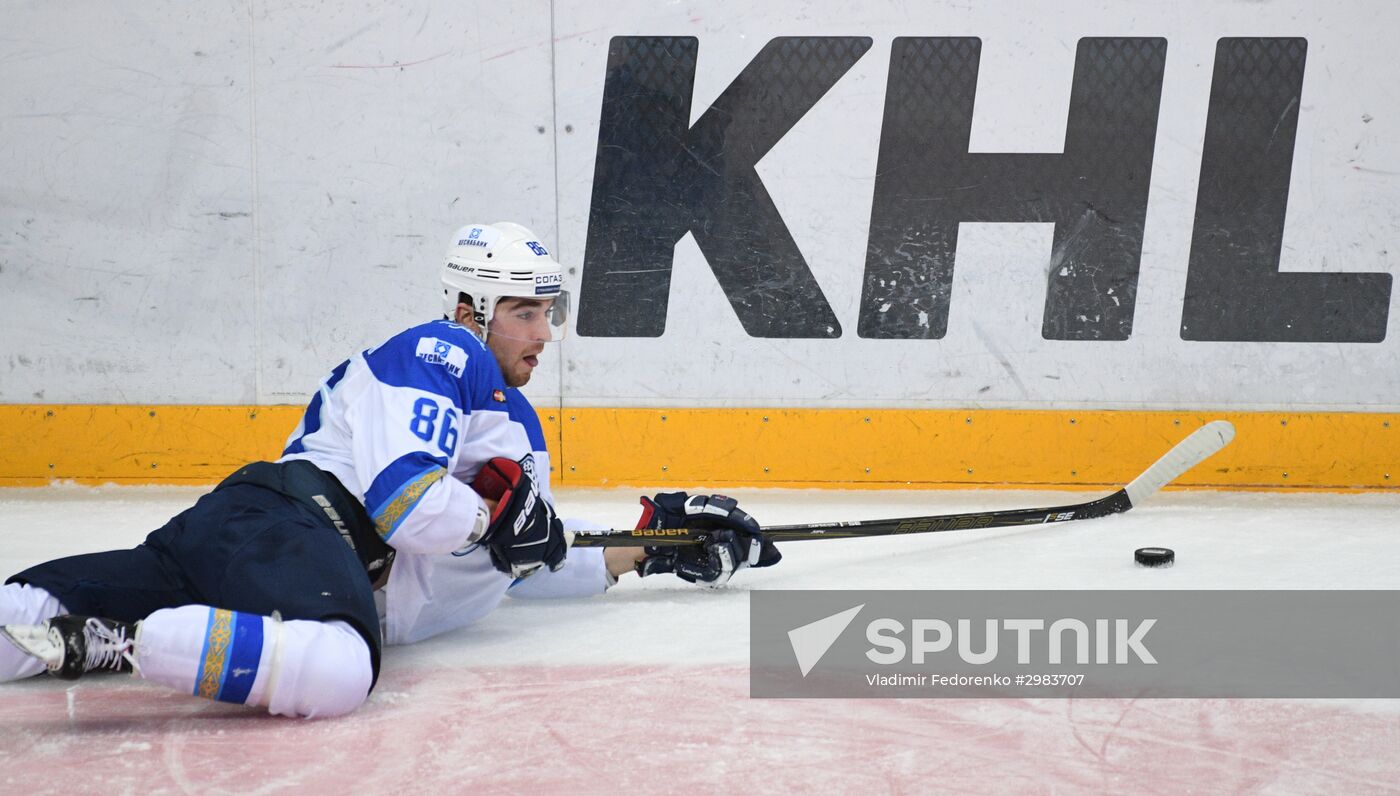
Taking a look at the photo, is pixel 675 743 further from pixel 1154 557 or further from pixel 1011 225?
pixel 1011 225

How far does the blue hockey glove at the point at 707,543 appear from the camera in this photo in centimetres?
285

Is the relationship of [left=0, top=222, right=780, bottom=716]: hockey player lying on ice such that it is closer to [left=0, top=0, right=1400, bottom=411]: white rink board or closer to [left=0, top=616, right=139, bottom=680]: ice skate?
[left=0, top=616, right=139, bottom=680]: ice skate

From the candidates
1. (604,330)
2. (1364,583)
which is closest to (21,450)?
(604,330)

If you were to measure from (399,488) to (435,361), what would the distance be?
0.24 m

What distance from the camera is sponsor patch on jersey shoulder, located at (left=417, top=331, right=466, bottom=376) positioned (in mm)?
2279

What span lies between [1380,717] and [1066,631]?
2.05ft

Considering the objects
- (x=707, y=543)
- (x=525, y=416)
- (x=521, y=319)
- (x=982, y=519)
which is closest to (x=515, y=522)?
(x=525, y=416)

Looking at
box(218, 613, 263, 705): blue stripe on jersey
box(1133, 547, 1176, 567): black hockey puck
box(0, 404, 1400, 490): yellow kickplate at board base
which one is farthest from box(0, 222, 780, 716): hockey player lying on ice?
box(0, 404, 1400, 490): yellow kickplate at board base

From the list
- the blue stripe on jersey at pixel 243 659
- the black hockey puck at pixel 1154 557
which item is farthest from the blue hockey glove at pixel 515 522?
the black hockey puck at pixel 1154 557

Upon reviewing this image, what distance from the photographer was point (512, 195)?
4.35 meters

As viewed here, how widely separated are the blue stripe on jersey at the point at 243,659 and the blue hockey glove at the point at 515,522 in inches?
17.3

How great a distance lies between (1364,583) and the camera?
9.77 feet

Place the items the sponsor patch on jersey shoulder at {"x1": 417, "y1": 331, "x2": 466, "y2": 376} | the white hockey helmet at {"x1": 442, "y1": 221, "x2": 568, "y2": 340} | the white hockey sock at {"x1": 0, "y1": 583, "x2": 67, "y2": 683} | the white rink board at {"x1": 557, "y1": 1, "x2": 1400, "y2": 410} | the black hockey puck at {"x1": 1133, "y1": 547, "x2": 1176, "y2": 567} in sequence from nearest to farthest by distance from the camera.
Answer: the white hockey sock at {"x1": 0, "y1": 583, "x2": 67, "y2": 683} < the sponsor patch on jersey shoulder at {"x1": 417, "y1": 331, "x2": 466, "y2": 376} < the white hockey helmet at {"x1": 442, "y1": 221, "x2": 568, "y2": 340} < the black hockey puck at {"x1": 1133, "y1": 547, "x2": 1176, "y2": 567} < the white rink board at {"x1": 557, "y1": 1, "x2": 1400, "y2": 410}

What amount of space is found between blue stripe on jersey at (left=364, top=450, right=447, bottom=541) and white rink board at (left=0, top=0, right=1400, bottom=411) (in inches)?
86.6
